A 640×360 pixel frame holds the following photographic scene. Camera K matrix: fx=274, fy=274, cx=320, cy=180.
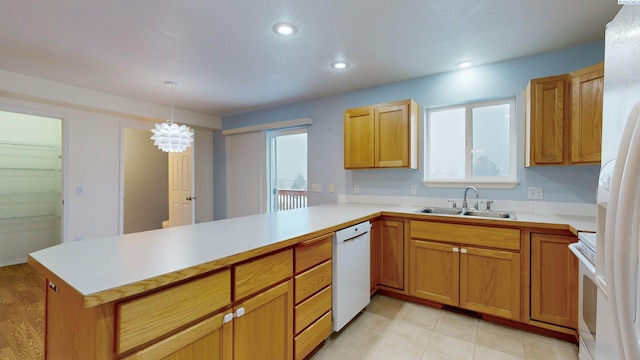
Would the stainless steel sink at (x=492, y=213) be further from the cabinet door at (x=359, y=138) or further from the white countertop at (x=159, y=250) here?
the cabinet door at (x=359, y=138)

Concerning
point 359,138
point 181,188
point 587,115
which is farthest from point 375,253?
point 181,188

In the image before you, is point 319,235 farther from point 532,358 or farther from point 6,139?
point 6,139

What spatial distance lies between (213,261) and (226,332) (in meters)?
0.35

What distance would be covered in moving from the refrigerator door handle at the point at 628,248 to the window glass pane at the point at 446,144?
2280 mm

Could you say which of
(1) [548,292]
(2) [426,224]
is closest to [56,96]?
(2) [426,224]

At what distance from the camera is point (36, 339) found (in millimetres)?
2006

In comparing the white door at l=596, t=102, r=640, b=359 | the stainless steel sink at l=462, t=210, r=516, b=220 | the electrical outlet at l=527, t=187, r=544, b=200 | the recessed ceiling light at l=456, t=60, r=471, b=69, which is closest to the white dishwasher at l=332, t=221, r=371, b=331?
the stainless steel sink at l=462, t=210, r=516, b=220

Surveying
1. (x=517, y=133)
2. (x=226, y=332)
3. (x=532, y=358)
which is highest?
(x=517, y=133)

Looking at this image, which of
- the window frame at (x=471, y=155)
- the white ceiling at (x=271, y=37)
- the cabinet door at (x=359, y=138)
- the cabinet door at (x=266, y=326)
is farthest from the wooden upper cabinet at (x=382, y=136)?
the cabinet door at (x=266, y=326)

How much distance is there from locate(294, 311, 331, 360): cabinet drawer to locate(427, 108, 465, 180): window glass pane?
6.52 feet

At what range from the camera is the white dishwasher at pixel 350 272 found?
1.96 meters

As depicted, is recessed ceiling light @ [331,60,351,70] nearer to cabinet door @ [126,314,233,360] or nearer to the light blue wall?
the light blue wall

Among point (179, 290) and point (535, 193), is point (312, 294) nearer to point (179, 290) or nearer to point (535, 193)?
point (179, 290)

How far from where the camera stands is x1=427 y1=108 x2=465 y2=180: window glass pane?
296cm
